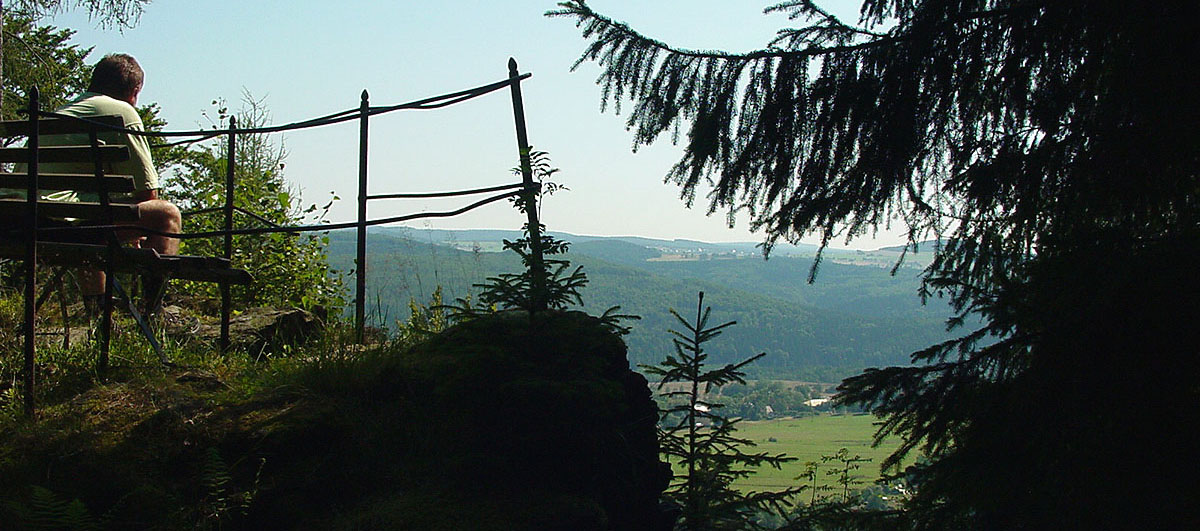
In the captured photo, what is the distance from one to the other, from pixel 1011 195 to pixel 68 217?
481cm

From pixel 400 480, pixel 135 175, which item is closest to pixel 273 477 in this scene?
pixel 400 480

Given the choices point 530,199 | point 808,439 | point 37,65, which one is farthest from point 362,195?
point 808,439

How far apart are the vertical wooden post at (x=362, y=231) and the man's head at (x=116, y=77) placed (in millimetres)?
1551

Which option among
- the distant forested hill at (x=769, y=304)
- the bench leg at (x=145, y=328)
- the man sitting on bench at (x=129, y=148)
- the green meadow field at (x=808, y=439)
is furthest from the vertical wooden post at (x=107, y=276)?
the green meadow field at (x=808, y=439)

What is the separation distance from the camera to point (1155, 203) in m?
3.03

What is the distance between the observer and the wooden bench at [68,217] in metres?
4.75

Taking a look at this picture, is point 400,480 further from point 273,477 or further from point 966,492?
point 966,492

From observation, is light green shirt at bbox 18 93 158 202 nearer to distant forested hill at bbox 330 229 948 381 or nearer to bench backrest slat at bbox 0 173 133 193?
bench backrest slat at bbox 0 173 133 193

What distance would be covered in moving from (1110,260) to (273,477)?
3.72m

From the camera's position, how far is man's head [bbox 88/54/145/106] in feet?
19.8

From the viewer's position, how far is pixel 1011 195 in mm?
3326

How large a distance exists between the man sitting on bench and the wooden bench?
420 mm

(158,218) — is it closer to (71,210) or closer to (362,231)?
(71,210)

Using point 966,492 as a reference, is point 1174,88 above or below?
above
